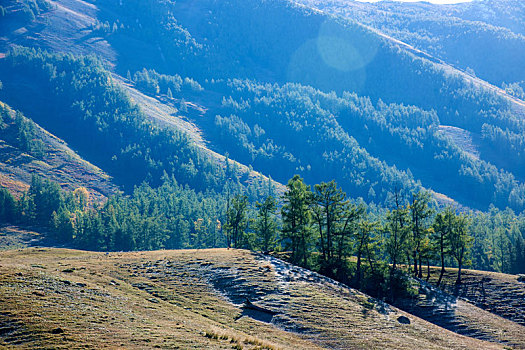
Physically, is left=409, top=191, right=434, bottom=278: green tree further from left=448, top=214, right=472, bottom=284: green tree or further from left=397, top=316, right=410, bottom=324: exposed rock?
left=397, top=316, right=410, bottom=324: exposed rock

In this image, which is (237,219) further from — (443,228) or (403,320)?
(403,320)

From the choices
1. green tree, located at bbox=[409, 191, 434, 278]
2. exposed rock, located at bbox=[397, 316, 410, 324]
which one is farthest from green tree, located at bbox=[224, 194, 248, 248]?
exposed rock, located at bbox=[397, 316, 410, 324]

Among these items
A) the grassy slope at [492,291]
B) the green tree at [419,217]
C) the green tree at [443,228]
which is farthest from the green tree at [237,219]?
the grassy slope at [492,291]

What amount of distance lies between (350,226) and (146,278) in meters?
37.0

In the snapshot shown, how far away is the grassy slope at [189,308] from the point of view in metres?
30.0

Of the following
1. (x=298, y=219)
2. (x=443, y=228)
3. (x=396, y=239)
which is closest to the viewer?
(x=396, y=239)

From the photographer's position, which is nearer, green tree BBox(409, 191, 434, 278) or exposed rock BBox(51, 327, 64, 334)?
exposed rock BBox(51, 327, 64, 334)

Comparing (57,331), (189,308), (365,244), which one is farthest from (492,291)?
(57,331)

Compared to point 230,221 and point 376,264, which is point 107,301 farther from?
point 230,221

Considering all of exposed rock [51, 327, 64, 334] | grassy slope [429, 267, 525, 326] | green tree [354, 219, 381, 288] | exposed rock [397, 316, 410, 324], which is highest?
green tree [354, 219, 381, 288]

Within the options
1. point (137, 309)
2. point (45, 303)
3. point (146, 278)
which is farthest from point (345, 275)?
point (45, 303)

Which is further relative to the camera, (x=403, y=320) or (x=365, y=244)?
(x=365, y=244)

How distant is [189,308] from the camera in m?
44.5

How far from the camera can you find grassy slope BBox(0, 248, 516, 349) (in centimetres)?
2999
